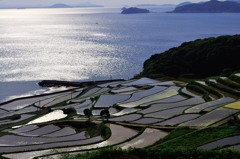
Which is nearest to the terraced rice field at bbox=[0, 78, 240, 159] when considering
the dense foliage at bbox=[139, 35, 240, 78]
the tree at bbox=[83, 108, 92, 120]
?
the tree at bbox=[83, 108, 92, 120]

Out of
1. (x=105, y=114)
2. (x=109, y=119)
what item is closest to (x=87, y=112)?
(x=105, y=114)

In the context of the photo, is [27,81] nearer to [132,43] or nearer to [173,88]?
[173,88]

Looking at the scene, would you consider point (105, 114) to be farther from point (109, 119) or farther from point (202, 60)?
point (202, 60)

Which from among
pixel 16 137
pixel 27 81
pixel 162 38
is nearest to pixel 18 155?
pixel 16 137

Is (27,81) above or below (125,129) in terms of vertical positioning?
below

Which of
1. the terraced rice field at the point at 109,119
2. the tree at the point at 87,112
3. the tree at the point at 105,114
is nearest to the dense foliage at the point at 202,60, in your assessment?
the terraced rice field at the point at 109,119
